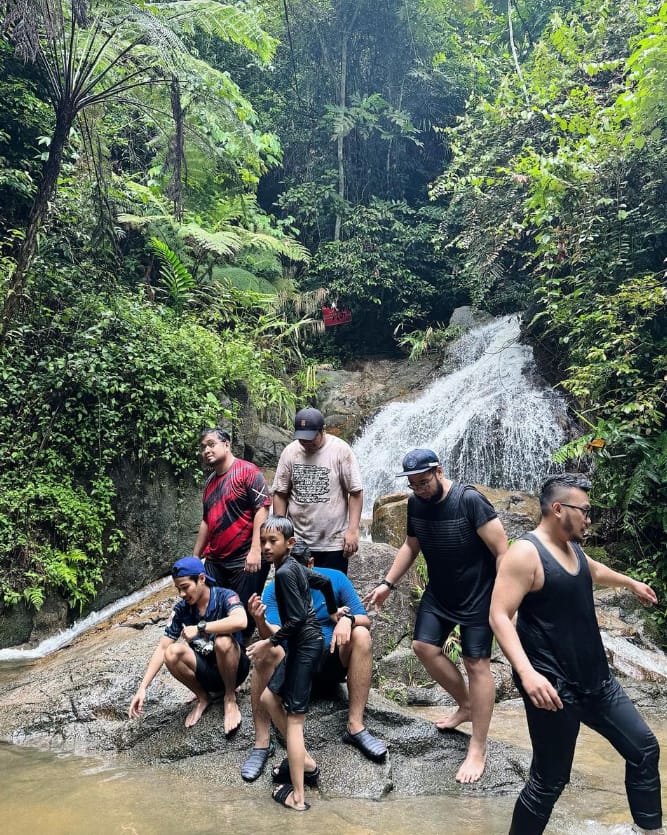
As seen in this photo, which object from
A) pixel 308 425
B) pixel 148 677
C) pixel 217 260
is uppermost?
pixel 217 260

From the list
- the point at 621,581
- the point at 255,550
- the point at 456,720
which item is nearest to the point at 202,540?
the point at 255,550

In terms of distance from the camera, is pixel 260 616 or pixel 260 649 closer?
pixel 260 616

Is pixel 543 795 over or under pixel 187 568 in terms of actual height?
under

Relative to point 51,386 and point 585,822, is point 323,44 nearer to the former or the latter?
point 51,386

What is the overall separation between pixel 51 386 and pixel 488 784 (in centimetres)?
719

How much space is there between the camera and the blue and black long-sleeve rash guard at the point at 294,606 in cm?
338

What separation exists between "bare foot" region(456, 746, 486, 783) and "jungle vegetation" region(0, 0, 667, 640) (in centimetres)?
499

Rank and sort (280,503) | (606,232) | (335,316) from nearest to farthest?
(280,503) → (606,232) → (335,316)

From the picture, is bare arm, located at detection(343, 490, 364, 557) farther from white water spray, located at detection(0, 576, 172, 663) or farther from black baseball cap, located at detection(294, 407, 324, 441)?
white water spray, located at detection(0, 576, 172, 663)

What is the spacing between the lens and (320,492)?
14.5 ft

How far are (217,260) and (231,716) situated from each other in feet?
38.4

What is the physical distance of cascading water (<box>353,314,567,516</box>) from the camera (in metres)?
10.8

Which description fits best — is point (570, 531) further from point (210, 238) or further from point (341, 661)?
point (210, 238)

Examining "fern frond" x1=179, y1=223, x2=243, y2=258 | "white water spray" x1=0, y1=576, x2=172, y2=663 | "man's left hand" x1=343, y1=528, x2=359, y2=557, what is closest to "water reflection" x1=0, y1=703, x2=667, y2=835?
"man's left hand" x1=343, y1=528, x2=359, y2=557
